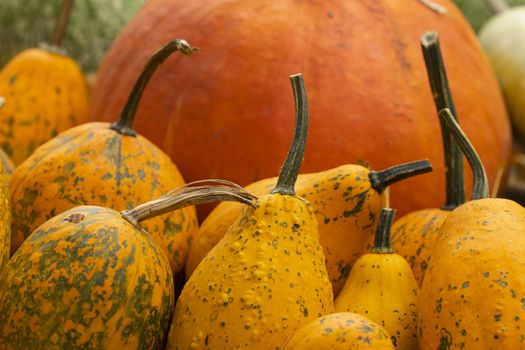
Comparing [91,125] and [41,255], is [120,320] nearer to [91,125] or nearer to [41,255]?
[41,255]

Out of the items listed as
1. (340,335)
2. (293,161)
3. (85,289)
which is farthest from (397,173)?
(85,289)

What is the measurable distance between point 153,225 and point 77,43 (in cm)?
210

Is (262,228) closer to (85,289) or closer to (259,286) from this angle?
(259,286)

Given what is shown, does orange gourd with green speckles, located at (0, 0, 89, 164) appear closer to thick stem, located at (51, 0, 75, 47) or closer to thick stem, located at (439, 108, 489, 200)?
thick stem, located at (51, 0, 75, 47)

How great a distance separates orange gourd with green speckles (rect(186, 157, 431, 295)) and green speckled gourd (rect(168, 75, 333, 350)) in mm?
149

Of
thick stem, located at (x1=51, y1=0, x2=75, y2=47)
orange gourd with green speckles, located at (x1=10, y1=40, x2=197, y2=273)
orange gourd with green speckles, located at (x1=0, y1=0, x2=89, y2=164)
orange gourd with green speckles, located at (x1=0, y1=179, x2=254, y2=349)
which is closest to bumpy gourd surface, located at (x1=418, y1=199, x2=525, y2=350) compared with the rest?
orange gourd with green speckles, located at (x1=0, y1=179, x2=254, y2=349)

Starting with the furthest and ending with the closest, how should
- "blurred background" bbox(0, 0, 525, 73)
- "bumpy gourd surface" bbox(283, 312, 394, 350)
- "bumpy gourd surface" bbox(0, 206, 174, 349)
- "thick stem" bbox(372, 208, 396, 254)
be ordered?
"blurred background" bbox(0, 0, 525, 73) → "thick stem" bbox(372, 208, 396, 254) → "bumpy gourd surface" bbox(0, 206, 174, 349) → "bumpy gourd surface" bbox(283, 312, 394, 350)

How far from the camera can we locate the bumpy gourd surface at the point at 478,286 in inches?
43.4

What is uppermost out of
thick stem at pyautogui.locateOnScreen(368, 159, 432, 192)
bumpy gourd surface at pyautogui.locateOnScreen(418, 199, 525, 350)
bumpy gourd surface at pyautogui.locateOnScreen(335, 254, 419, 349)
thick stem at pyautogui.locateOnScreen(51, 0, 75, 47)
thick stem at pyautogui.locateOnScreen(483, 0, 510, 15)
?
thick stem at pyautogui.locateOnScreen(483, 0, 510, 15)

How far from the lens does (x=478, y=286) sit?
1.14 metres

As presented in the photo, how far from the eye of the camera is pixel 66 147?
1.61m

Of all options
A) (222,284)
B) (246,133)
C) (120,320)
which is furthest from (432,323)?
(246,133)

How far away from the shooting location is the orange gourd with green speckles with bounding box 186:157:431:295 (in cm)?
145

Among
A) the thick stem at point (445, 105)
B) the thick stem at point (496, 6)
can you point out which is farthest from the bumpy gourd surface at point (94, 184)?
the thick stem at point (496, 6)
